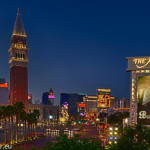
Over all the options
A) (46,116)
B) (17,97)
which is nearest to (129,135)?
(17,97)

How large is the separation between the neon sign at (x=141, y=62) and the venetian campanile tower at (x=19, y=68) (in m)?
99.1

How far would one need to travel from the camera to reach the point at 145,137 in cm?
2034

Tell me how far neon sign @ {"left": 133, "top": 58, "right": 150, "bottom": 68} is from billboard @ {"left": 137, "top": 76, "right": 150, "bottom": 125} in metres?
2.49

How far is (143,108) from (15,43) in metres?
114

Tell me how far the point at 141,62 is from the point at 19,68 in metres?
103

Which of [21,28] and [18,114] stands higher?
[21,28]

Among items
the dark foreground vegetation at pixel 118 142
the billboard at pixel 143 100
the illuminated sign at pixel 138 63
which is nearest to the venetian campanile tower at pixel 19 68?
the illuminated sign at pixel 138 63

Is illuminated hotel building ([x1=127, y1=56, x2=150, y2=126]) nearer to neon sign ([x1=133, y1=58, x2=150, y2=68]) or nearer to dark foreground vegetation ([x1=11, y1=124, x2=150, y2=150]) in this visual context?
neon sign ([x1=133, y1=58, x2=150, y2=68])

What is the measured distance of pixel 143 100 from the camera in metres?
39.8

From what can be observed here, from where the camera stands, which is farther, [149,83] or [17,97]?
[17,97]

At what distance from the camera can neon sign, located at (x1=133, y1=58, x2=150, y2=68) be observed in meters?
40.8

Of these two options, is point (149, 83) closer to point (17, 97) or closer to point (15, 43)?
point (17, 97)

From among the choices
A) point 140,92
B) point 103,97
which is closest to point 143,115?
point 140,92

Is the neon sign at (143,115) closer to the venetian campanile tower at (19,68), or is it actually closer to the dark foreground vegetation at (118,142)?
the dark foreground vegetation at (118,142)
